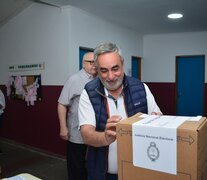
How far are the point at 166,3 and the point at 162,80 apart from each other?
244 cm

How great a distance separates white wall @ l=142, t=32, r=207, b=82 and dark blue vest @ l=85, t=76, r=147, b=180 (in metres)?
4.23

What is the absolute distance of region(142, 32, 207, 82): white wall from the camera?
5.12 meters

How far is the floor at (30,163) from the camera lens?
3.15m

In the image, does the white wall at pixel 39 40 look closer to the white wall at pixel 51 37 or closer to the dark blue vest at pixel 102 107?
the white wall at pixel 51 37

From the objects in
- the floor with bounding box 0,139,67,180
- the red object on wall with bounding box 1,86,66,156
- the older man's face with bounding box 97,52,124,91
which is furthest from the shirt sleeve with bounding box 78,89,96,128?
the red object on wall with bounding box 1,86,66,156

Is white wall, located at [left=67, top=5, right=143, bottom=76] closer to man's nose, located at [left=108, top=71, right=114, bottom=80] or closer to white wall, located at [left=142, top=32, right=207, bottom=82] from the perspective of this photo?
white wall, located at [left=142, top=32, right=207, bottom=82]

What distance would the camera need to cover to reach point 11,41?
14.1 ft

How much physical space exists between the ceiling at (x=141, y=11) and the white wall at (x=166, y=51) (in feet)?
1.08

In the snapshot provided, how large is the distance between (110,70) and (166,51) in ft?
14.6

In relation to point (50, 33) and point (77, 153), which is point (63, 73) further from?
point (77, 153)

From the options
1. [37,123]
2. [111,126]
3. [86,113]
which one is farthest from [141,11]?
[111,126]

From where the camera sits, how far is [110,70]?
1.23m

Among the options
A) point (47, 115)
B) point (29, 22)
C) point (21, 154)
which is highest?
point (29, 22)

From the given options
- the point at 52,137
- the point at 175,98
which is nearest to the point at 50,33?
the point at 52,137
